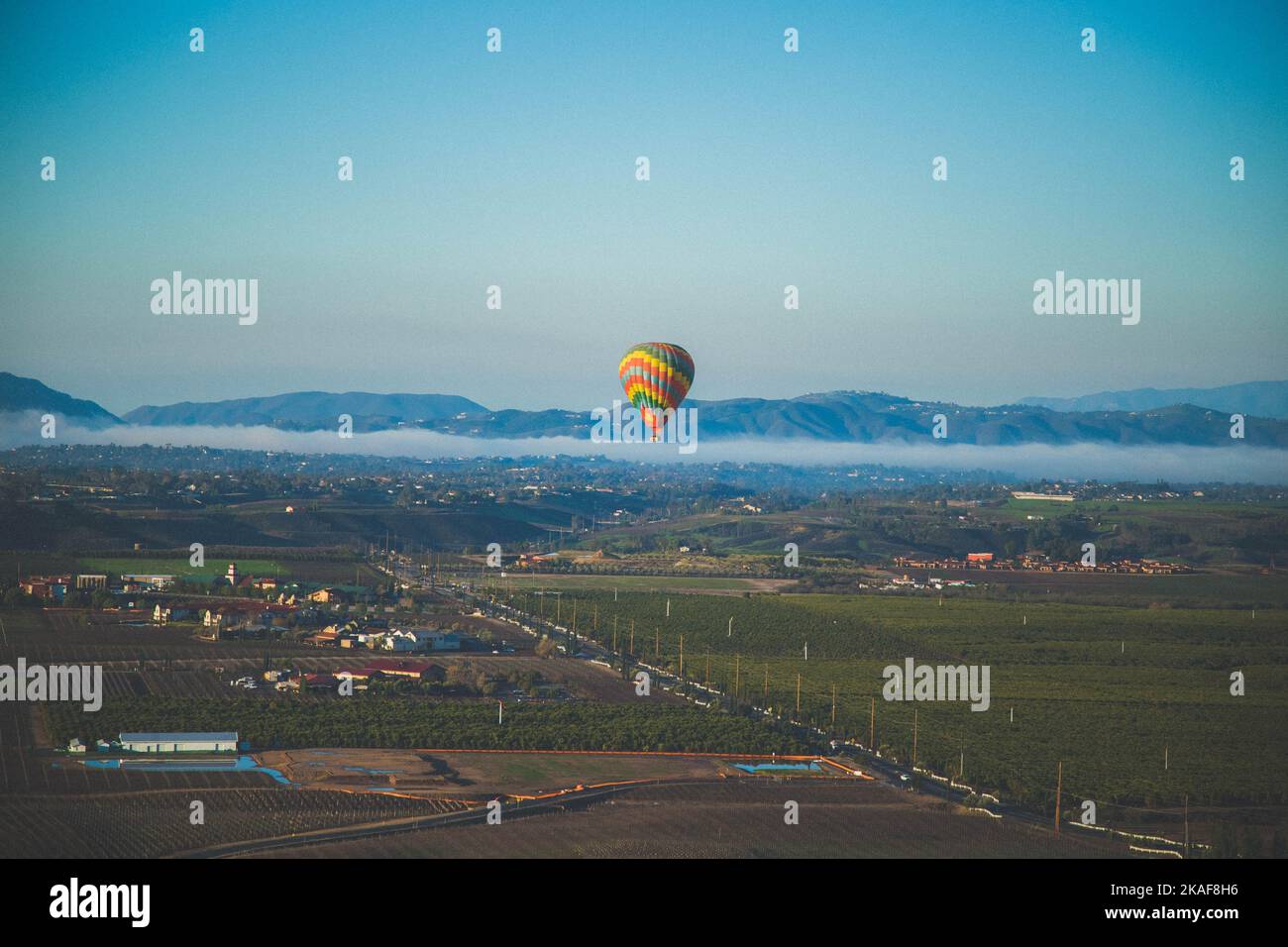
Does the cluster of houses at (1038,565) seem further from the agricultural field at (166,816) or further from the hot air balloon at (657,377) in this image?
the agricultural field at (166,816)

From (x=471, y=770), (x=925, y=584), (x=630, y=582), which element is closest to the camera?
(x=471, y=770)

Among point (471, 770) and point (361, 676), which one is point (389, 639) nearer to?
point (361, 676)

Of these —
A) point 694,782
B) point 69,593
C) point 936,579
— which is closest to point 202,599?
point 69,593

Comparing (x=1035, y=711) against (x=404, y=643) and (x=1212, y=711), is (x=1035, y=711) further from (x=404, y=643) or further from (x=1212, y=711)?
(x=404, y=643)

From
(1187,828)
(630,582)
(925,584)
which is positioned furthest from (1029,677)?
(925,584)

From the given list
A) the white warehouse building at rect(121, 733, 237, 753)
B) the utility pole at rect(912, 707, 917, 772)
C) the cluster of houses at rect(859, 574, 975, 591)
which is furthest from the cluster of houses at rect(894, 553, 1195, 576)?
the white warehouse building at rect(121, 733, 237, 753)
